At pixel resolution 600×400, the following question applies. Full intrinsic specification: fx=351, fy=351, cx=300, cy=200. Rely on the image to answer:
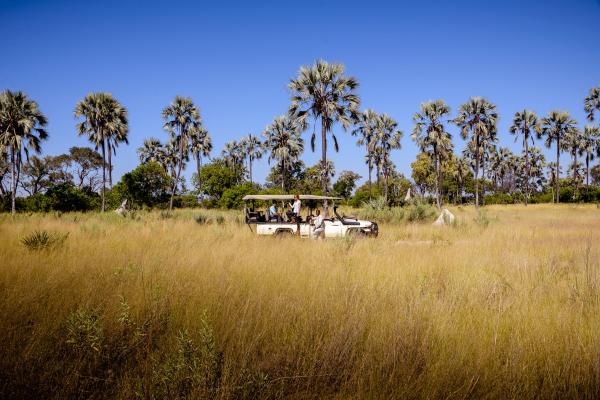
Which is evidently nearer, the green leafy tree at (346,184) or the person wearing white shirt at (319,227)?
the person wearing white shirt at (319,227)

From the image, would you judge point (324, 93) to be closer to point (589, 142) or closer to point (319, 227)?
point (319, 227)

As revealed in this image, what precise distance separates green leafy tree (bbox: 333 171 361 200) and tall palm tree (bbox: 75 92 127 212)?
4675 cm

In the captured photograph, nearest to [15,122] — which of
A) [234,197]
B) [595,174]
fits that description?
[234,197]

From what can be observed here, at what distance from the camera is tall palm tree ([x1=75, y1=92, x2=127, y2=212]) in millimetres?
33875

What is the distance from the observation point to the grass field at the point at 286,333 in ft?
8.71

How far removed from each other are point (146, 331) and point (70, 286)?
1.89 metres

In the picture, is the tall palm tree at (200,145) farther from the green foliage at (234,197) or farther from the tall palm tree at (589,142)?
the tall palm tree at (589,142)

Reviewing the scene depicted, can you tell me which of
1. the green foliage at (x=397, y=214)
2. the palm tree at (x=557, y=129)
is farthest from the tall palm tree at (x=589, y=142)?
the green foliage at (x=397, y=214)

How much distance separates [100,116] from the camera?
34.0 meters

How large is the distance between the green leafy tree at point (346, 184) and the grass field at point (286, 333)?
6701cm

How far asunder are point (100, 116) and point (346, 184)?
189 feet

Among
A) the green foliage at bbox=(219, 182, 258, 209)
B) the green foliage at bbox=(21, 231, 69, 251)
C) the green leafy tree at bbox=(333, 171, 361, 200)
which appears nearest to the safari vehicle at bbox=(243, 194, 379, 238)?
the green foliage at bbox=(21, 231, 69, 251)

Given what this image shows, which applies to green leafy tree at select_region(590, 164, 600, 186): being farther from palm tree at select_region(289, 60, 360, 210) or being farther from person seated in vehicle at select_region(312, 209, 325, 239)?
person seated in vehicle at select_region(312, 209, 325, 239)

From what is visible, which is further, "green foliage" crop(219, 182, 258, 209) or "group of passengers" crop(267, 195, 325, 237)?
"green foliage" crop(219, 182, 258, 209)
